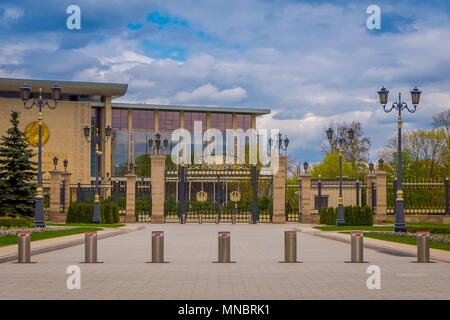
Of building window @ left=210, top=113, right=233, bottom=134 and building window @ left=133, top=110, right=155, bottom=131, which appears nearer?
building window @ left=133, top=110, right=155, bottom=131

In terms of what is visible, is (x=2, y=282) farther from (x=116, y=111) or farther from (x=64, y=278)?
(x=116, y=111)

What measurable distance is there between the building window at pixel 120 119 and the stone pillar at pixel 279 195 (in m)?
52.8

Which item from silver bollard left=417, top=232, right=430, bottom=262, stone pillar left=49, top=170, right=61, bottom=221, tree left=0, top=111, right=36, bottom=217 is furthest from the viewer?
stone pillar left=49, top=170, right=61, bottom=221

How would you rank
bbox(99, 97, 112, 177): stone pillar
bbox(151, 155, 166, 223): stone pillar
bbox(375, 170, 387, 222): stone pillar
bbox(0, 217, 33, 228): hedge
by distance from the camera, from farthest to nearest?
bbox(99, 97, 112, 177): stone pillar < bbox(151, 155, 166, 223): stone pillar < bbox(375, 170, 387, 222): stone pillar < bbox(0, 217, 33, 228): hedge

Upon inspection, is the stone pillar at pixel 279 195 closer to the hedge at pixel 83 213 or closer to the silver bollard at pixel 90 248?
the hedge at pixel 83 213

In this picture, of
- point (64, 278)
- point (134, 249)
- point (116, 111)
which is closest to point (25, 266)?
point (64, 278)

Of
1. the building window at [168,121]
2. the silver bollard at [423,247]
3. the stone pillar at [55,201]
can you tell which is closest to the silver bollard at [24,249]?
→ the silver bollard at [423,247]

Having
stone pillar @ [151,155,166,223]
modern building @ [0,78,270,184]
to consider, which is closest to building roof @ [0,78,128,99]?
modern building @ [0,78,270,184]

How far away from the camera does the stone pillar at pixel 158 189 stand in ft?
143

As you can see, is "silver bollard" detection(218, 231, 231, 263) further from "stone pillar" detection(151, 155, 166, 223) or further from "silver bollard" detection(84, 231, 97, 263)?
"stone pillar" detection(151, 155, 166, 223)

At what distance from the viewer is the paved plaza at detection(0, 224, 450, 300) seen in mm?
10367

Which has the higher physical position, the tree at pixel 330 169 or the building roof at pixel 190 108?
the building roof at pixel 190 108
